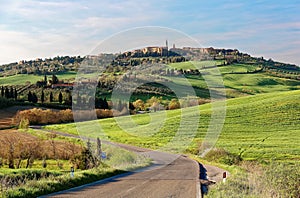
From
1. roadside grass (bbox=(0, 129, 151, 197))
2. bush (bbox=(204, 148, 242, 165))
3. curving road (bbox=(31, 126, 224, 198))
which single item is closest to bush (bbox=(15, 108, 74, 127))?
roadside grass (bbox=(0, 129, 151, 197))

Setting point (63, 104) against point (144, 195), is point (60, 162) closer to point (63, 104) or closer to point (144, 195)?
point (144, 195)

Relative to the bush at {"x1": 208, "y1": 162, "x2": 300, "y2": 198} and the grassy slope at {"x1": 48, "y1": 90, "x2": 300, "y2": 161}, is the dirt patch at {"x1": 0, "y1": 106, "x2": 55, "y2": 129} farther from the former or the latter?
the bush at {"x1": 208, "y1": 162, "x2": 300, "y2": 198}

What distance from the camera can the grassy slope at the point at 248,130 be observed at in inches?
1565

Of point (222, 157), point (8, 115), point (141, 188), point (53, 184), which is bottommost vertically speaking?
point (222, 157)

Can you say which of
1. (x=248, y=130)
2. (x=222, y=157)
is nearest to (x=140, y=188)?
(x=222, y=157)

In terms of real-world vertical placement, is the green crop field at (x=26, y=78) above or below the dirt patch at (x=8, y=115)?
above

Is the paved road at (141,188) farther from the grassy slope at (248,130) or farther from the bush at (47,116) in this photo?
the bush at (47,116)

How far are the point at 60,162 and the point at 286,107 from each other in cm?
3928

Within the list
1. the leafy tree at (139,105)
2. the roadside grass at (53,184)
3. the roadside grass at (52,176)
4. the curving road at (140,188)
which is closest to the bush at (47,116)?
the leafy tree at (139,105)

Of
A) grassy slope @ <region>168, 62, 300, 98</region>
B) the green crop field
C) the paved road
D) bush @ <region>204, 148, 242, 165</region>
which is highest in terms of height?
the green crop field

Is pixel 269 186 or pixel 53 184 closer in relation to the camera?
pixel 269 186

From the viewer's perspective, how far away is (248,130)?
51.8m

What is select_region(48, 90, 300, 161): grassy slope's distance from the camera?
3976 centimetres

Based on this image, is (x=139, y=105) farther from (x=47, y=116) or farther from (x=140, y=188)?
(x=140, y=188)
